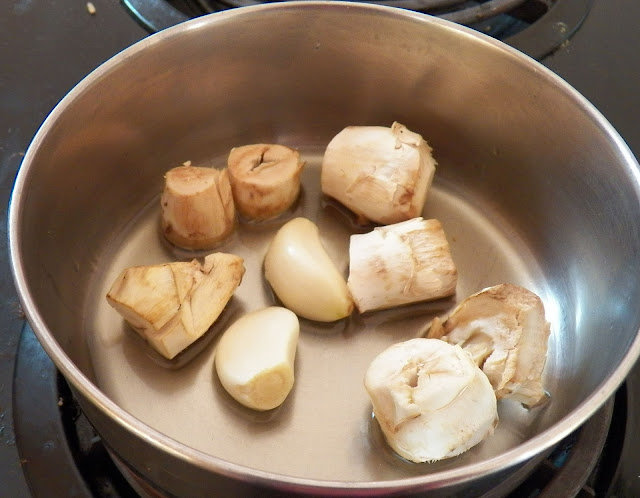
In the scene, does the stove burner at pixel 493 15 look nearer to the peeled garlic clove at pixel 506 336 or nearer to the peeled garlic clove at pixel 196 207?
the peeled garlic clove at pixel 196 207

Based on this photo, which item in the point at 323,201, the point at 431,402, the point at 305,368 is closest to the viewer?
the point at 431,402

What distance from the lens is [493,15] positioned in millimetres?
976

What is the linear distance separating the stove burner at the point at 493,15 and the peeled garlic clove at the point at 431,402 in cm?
51

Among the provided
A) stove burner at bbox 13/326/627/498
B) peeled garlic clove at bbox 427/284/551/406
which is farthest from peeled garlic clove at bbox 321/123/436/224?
stove burner at bbox 13/326/627/498

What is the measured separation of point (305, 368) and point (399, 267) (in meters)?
0.15

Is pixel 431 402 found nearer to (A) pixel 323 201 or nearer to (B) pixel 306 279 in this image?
(B) pixel 306 279

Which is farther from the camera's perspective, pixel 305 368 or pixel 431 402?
pixel 305 368

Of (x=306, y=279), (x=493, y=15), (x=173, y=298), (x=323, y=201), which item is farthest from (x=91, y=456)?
(x=493, y=15)

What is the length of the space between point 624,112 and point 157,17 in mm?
663

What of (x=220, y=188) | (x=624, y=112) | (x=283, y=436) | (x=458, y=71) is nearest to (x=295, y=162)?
(x=220, y=188)

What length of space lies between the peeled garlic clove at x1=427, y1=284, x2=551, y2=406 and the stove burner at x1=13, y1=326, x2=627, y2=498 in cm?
7

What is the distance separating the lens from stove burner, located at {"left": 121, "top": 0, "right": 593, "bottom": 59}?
0.97 metres

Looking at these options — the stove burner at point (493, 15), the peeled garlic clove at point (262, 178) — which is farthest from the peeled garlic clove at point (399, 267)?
the stove burner at point (493, 15)

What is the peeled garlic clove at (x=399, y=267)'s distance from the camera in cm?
78
